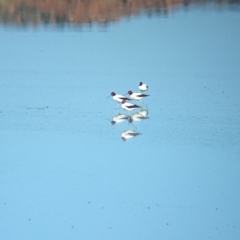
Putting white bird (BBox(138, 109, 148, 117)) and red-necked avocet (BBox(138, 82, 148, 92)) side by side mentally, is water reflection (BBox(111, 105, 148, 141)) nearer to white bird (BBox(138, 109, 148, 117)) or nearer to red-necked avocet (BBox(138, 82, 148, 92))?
white bird (BBox(138, 109, 148, 117))

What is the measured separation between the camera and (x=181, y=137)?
717cm

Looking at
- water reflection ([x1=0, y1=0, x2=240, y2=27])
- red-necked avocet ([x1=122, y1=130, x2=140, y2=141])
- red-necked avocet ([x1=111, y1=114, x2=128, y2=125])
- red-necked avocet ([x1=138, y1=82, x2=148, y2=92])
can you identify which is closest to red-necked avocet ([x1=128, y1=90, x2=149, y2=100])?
red-necked avocet ([x1=138, y1=82, x2=148, y2=92])

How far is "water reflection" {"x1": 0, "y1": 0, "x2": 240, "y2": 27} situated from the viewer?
40.6 feet

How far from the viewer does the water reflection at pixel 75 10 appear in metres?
12.4

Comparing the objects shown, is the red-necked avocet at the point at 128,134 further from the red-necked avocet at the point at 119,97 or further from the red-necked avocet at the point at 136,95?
the red-necked avocet at the point at 136,95

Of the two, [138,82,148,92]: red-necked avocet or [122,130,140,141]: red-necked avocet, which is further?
[138,82,148,92]: red-necked avocet

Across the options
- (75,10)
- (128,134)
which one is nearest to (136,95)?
(128,134)

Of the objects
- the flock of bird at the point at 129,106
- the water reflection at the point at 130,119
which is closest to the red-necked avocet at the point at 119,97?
the flock of bird at the point at 129,106

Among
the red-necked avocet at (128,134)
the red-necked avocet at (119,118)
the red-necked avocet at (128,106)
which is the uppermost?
the red-necked avocet at (128,106)

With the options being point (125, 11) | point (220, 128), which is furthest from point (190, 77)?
point (125, 11)

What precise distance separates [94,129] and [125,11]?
5821 millimetres

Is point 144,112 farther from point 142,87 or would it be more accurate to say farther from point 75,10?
point 75,10

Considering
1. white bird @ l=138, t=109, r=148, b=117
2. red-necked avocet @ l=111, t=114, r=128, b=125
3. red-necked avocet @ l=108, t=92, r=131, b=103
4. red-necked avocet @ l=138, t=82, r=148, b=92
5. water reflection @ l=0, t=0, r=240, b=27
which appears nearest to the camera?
red-necked avocet @ l=111, t=114, r=128, b=125

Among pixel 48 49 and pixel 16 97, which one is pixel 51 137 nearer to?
pixel 16 97
